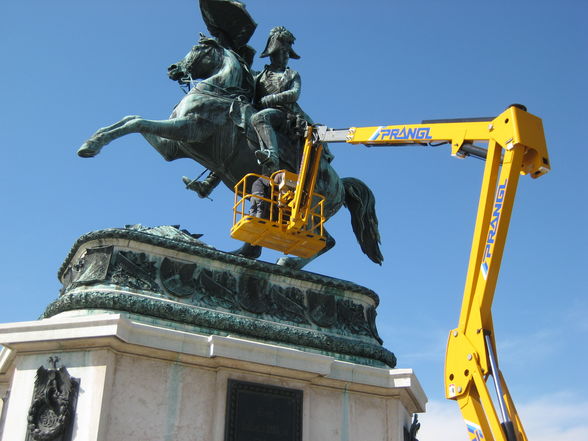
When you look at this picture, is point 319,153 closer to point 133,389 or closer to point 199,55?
point 199,55

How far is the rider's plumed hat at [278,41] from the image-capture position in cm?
Result: 1645

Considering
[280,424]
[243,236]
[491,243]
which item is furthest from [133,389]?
[491,243]

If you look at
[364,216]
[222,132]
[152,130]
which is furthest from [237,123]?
[364,216]

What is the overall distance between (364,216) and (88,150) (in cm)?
568

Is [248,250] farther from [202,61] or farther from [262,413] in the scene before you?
[262,413]

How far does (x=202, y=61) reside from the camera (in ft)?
52.2

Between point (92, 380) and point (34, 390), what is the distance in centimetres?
83

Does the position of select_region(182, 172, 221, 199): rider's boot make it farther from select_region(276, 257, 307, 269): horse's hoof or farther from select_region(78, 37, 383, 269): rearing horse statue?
select_region(276, 257, 307, 269): horse's hoof

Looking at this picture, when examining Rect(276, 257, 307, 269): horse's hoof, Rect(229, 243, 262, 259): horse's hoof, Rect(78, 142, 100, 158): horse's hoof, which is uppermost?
Rect(78, 142, 100, 158): horse's hoof

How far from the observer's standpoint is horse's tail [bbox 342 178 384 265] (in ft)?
53.2

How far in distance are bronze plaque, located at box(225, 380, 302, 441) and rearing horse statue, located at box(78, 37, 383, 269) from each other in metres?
3.51

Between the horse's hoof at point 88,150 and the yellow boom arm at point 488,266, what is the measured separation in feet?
18.5

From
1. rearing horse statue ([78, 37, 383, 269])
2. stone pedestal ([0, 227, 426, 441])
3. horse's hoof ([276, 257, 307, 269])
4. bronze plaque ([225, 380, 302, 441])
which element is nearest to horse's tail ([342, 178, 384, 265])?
rearing horse statue ([78, 37, 383, 269])

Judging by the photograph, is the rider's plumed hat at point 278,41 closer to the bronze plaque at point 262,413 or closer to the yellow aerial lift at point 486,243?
the yellow aerial lift at point 486,243
